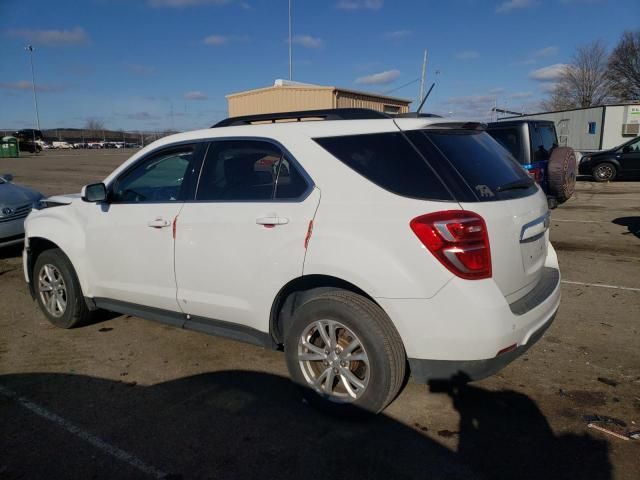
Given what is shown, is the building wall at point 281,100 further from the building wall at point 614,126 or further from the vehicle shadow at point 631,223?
the building wall at point 614,126

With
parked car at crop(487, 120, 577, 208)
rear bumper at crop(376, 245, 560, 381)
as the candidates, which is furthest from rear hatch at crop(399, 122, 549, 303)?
parked car at crop(487, 120, 577, 208)

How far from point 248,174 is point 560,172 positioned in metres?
5.67

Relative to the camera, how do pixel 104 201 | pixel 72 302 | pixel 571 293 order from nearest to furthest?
1. pixel 104 201
2. pixel 72 302
3. pixel 571 293

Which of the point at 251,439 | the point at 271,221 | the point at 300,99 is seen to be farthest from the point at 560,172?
the point at 300,99

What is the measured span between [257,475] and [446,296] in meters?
1.35

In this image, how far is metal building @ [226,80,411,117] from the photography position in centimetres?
1634

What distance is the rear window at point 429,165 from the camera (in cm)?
271

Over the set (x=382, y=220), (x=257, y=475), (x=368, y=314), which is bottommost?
(x=257, y=475)

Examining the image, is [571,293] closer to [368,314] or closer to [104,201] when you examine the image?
[368,314]

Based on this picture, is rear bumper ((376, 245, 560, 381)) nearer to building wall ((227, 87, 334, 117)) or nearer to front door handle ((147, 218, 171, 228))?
front door handle ((147, 218, 171, 228))

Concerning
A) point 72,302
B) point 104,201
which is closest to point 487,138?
point 104,201

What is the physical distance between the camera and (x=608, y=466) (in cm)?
256

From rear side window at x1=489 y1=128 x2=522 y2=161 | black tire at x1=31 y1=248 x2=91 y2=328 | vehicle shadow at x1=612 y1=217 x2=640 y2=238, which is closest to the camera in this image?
black tire at x1=31 y1=248 x2=91 y2=328

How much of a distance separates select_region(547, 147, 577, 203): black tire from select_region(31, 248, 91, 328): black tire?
6499 millimetres
